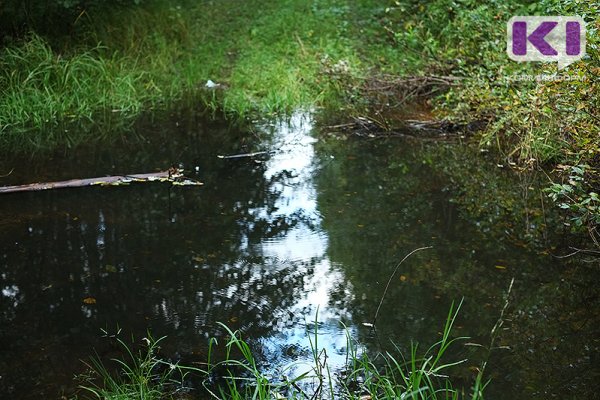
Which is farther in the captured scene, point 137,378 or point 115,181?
point 115,181

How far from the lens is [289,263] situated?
414 centimetres

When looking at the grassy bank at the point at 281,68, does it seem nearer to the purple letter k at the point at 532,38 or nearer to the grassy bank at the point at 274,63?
the grassy bank at the point at 274,63

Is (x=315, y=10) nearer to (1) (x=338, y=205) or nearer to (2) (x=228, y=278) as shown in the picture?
(1) (x=338, y=205)

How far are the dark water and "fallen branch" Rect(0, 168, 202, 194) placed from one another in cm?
8

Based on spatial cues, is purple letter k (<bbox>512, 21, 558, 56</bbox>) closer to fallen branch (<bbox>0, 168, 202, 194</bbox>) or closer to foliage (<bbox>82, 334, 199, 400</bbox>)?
fallen branch (<bbox>0, 168, 202, 194</bbox>)

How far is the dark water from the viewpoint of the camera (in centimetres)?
325

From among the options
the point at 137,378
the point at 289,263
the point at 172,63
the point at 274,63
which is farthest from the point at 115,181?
the point at 274,63

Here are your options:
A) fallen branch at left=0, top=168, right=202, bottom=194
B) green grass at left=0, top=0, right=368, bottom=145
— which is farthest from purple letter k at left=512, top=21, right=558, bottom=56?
fallen branch at left=0, top=168, right=202, bottom=194

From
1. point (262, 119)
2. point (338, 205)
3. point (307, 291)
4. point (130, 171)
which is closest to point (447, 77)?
point (262, 119)

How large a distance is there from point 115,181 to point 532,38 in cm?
439

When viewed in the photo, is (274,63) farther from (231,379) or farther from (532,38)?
(231,379)

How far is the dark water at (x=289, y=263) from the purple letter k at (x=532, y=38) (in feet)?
5.04

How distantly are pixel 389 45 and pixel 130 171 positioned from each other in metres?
4.76

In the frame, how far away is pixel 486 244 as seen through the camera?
4410 millimetres
